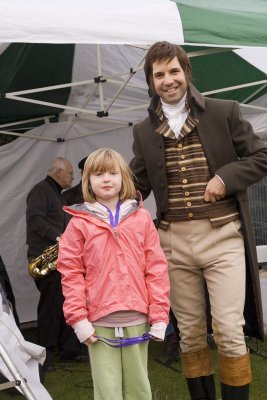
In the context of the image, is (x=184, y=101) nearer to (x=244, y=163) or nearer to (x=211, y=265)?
(x=244, y=163)

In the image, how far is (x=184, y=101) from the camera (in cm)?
286

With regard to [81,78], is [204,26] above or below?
below

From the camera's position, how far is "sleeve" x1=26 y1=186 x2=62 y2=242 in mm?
5199

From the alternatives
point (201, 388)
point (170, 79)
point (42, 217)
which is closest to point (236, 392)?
point (201, 388)

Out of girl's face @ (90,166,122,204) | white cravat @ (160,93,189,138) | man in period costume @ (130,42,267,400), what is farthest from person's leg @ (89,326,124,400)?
white cravat @ (160,93,189,138)

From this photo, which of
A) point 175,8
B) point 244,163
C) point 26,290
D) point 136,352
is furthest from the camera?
point 26,290

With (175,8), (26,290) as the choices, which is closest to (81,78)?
(26,290)

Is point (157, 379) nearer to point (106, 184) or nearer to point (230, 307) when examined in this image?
point (230, 307)

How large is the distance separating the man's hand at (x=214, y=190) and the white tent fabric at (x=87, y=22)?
2.46ft

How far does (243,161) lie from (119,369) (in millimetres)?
1026

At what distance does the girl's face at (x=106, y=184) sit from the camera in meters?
2.69

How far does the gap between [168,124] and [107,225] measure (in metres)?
0.58

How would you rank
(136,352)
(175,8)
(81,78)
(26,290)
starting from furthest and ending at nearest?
(26,290) < (81,78) < (175,8) < (136,352)

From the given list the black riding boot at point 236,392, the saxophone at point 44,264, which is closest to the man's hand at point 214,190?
the black riding boot at point 236,392
